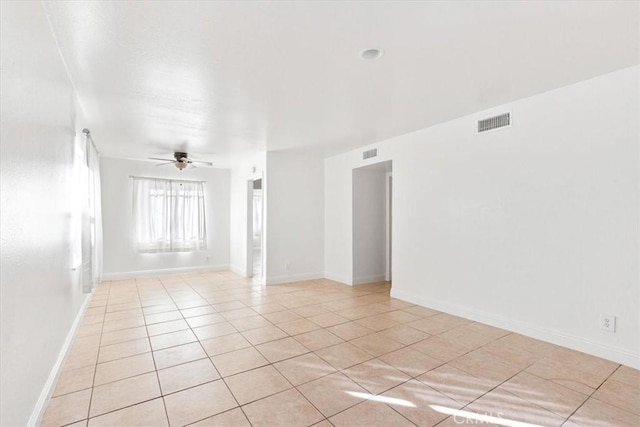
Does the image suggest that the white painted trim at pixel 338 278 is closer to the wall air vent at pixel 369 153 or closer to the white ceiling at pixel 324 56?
the wall air vent at pixel 369 153

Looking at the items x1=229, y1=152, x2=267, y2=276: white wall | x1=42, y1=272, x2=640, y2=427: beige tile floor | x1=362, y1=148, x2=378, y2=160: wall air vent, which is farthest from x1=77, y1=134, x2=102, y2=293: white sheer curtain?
x1=362, y1=148, x2=378, y2=160: wall air vent

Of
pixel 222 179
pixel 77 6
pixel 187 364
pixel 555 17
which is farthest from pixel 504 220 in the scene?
pixel 222 179

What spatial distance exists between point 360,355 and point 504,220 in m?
2.16

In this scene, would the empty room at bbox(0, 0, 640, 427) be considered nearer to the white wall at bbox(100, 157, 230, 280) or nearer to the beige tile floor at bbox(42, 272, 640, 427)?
the beige tile floor at bbox(42, 272, 640, 427)

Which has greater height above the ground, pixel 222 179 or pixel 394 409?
pixel 222 179

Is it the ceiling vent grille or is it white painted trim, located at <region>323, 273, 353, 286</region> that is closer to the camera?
the ceiling vent grille

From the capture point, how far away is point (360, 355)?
2.77 m

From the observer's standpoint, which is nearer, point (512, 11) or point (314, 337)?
point (512, 11)

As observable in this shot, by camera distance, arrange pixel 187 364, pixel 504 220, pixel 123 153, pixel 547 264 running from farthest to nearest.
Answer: pixel 123 153, pixel 504 220, pixel 547 264, pixel 187 364

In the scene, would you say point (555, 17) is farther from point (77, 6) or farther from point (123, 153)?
point (123, 153)

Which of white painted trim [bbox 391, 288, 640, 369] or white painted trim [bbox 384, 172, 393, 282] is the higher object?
white painted trim [bbox 384, 172, 393, 282]

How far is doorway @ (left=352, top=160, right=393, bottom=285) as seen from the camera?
18.5 feet

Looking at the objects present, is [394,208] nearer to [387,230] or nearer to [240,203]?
[387,230]

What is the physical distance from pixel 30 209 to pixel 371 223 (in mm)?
4930
